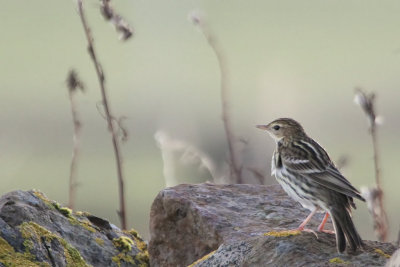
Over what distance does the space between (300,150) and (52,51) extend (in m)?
43.0

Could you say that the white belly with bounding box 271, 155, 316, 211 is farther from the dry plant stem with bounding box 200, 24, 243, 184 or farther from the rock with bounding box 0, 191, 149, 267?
the dry plant stem with bounding box 200, 24, 243, 184

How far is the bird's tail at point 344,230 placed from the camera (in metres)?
7.23

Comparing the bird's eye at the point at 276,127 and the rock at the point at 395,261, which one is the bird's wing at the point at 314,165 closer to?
the bird's eye at the point at 276,127

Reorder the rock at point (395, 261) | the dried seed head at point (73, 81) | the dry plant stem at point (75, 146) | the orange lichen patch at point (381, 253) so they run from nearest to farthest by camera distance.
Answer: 1. the rock at point (395, 261)
2. the orange lichen patch at point (381, 253)
3. the dried seed head at point (73, 81)
4. the dry plant stem at point (75, 146)

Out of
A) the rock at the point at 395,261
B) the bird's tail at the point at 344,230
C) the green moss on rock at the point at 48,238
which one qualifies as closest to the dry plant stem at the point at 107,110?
the green moss on rock at the point at 48,238

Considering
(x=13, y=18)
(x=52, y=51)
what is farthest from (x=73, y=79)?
(x=13, y=18)

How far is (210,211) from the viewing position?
852 centimetres

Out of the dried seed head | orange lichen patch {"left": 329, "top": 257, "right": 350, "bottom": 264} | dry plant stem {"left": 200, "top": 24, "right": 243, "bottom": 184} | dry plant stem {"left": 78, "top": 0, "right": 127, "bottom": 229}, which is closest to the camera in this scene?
orange lichen patch {"left": 329, "top": 257, "right": 350, "bottom": 264}

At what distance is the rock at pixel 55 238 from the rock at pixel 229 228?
30cm

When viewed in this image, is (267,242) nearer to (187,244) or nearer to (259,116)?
(187,244)

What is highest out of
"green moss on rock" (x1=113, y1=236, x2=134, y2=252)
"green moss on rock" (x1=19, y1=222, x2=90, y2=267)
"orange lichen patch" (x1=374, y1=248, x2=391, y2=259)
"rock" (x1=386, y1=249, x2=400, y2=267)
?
"green moss on rock" (x1=113, y1=236, x2=134, y2=252)

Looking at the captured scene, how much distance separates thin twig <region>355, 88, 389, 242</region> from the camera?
9875 millimetres

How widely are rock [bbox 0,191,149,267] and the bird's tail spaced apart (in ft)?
5.89

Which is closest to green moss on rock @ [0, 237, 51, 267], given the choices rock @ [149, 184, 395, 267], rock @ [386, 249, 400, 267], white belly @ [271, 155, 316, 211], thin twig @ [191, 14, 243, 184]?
rock @ [149, 184, 395, 267]
